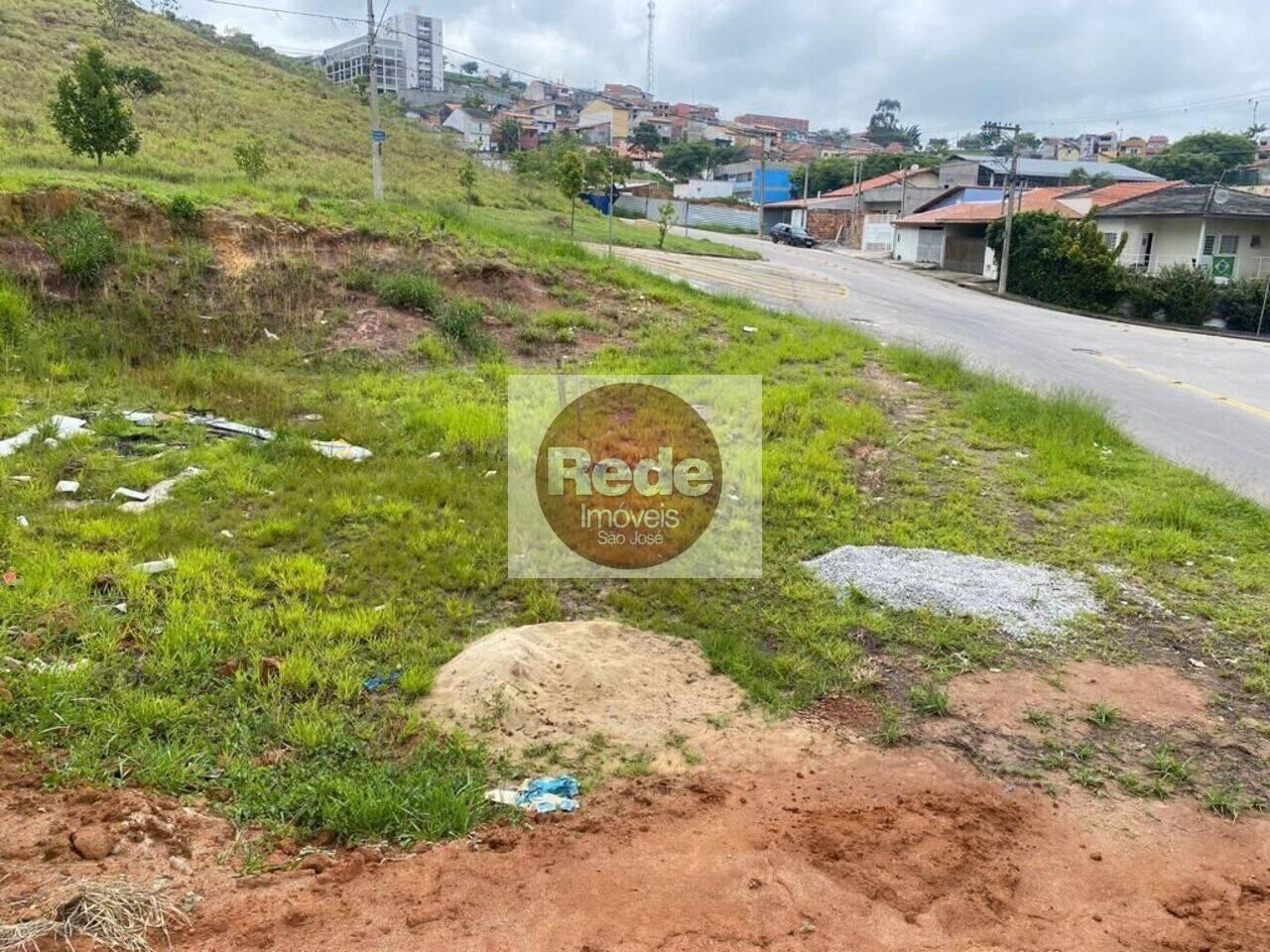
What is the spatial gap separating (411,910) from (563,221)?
2533 centimetres

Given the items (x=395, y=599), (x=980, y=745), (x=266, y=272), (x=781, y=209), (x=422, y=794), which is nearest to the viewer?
(x=422, y=794)

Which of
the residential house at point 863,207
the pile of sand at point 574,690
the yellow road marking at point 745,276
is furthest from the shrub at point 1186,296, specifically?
the pile of sand at point 574,690

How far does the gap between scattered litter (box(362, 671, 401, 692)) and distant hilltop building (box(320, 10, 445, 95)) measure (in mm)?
16163

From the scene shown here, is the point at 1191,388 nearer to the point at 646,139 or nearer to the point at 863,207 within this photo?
the point at 863,207

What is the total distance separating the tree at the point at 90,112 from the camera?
12297 mm

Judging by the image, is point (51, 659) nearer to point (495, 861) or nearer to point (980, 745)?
point (495, 861)

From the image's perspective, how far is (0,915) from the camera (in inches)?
92.5

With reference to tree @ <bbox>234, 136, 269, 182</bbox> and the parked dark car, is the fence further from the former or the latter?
tree @ <bbox>234, 136, 269, 182</bbox>

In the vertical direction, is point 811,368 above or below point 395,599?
above

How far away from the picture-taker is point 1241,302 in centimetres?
2350

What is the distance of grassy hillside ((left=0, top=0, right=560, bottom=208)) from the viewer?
14062 mm

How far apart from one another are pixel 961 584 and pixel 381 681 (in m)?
3.46

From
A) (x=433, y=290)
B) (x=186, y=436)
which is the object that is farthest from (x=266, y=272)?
(x=186, y=436)

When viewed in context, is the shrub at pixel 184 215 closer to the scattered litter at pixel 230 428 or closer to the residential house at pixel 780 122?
the scattered litter at pixel 230 428
